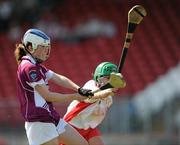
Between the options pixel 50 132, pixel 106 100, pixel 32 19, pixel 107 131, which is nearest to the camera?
pixel 50 132

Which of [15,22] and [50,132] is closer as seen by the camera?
[50,132]

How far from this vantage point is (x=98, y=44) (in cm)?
1775

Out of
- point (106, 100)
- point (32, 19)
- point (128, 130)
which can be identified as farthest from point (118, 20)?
point (106, 100)

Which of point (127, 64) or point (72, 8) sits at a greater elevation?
point (72, 8)

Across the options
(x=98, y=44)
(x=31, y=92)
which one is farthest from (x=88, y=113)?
(x=98, y=44)

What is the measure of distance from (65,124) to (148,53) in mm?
9553

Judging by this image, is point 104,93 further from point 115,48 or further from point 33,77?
point 115,48

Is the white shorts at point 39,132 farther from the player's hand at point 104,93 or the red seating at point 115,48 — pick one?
the red seating at point 115,48

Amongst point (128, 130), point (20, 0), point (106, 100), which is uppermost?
point (20, 0)

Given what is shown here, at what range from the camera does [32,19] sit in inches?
725

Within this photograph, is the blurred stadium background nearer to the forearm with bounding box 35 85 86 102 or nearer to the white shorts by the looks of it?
the white shorts

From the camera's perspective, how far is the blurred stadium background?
14.3 metres

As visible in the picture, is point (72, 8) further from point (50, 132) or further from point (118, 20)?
point (50, 132)

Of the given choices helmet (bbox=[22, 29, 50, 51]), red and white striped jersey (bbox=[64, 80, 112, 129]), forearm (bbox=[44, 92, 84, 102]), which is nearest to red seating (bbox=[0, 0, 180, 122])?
red and white striped jersey (bbox=[64, 80, 112, 129])
